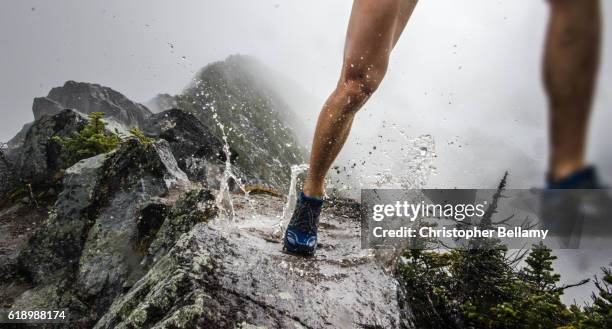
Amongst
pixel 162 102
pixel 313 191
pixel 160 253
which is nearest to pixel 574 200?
pixel 313 191

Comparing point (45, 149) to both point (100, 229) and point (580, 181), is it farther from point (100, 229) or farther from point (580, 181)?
point (580, 181)

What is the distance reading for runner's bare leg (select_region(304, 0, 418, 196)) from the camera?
2.49m

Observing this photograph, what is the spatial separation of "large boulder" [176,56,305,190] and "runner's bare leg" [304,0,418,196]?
81336mm

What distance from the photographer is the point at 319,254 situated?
3.51m

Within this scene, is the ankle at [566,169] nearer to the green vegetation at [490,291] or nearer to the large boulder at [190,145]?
the green vegetation at [490,291]

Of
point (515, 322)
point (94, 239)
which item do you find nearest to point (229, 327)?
point (515, 322)

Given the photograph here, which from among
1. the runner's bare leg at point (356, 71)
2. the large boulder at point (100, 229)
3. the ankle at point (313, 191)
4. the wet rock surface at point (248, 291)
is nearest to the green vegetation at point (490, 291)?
the wet rock surface at point (248, 291)

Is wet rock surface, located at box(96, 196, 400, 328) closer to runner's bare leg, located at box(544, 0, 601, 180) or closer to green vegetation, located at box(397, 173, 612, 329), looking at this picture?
green vegetation, located at box(397, 173, 612, 329)

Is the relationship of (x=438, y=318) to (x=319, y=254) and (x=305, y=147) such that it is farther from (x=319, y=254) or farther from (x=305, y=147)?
(x=305, y=147)

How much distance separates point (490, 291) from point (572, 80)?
4165 millimetres

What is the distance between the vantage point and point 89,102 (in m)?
73.2

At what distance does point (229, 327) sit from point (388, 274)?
1.81 metres

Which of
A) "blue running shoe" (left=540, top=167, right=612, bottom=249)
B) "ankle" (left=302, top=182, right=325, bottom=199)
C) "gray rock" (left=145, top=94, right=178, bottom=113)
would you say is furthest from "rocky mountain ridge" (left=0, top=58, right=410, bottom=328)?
"gray rock" (left=145, top=94, right=178, bottom=113)

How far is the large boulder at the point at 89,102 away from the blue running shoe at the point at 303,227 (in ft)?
216
